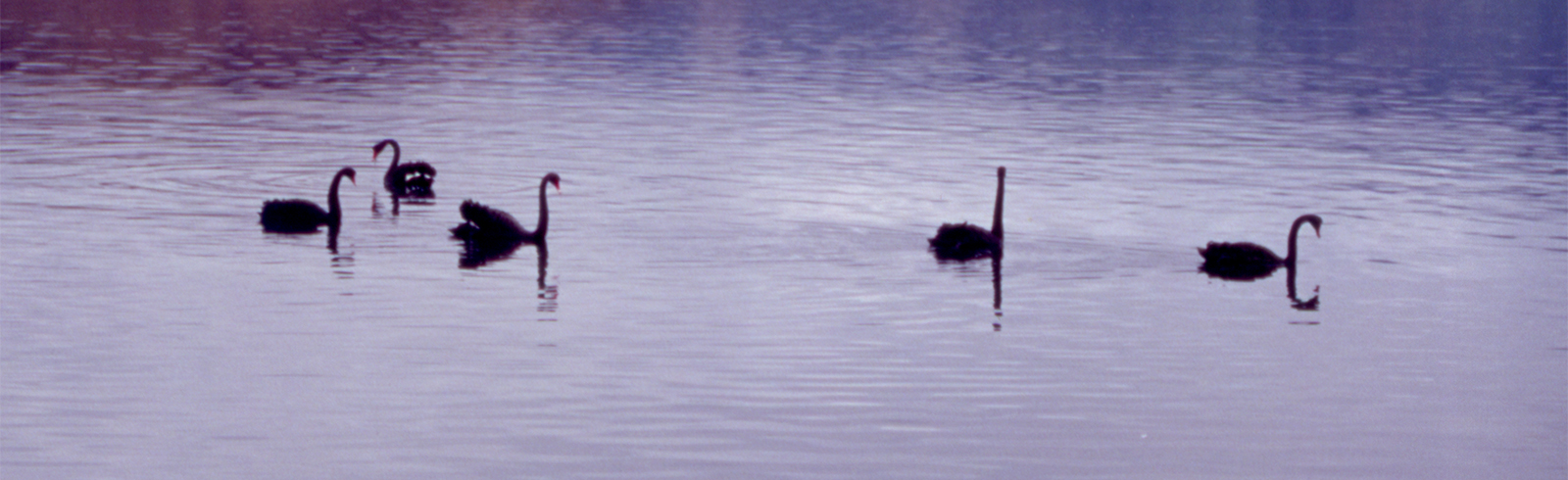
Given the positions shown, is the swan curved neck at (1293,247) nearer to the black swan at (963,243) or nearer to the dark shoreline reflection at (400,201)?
the black swan at (963,243)

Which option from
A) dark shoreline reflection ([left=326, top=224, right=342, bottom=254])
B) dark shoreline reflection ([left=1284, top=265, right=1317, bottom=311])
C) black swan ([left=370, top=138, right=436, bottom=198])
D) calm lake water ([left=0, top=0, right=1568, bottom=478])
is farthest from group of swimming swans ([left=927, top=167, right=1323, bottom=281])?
black swan ([left=370, top=138, right=436, bottom=198])

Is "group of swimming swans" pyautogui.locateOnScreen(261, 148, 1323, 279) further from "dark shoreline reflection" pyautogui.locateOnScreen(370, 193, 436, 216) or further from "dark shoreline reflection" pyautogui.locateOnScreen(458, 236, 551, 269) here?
"dark shoreline reflection" pyautogui.locateOnScreen(370, 193, 436, 216)

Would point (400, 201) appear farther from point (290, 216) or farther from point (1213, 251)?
point (1213, 251)

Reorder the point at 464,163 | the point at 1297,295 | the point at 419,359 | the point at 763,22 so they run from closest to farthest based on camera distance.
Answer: the point at 419,359
the point at 1297,295
the point at 464,163
the point at 763,22

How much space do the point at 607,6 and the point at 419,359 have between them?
86.7m

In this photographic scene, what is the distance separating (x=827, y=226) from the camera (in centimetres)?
2450

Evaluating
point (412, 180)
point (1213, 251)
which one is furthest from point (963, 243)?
point (412, 180)

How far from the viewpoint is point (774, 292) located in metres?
19.7

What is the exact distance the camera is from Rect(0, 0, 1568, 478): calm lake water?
13898mm

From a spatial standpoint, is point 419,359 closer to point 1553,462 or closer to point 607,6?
point 1553,462

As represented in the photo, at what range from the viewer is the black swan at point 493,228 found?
73.8 ft

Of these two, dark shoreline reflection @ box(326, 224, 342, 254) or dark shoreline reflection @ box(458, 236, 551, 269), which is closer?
dark shoreline reflection @ box(458, 236, 551, 269)

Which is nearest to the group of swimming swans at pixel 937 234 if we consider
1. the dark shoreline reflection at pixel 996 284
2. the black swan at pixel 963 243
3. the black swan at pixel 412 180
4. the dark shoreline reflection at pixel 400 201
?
the black swan at pixel 963 243

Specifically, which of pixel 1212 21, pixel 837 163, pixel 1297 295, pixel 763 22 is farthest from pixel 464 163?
pixel 1212 21
